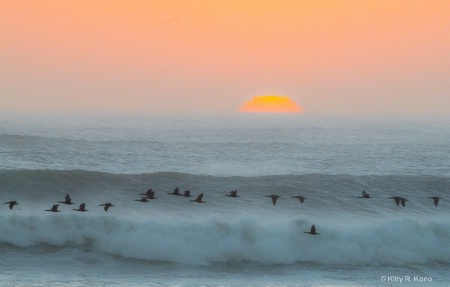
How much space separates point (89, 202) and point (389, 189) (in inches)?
569

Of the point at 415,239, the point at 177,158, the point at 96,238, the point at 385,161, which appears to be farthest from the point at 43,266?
the point at 385,161

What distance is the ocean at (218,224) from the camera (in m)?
21.1

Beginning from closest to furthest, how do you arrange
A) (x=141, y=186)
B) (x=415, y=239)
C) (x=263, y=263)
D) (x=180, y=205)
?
(x=263, y=263) → (x=415, y=239) → (x=180, y=205) → (x=141, y=186)

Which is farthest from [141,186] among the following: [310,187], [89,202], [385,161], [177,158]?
[385,161]

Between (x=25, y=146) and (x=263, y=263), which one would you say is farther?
(x=25, y=146)

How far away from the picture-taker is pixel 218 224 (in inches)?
961

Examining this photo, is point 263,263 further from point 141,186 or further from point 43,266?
point 141,186

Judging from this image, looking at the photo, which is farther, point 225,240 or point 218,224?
point 218,224

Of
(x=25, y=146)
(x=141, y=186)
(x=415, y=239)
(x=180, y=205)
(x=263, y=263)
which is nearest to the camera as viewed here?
(x=263, y=263)

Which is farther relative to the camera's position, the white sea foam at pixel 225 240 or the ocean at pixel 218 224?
the white sea foam at pixel 225 240

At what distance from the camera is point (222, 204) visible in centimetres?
2927

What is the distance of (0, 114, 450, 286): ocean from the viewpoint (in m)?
21.1

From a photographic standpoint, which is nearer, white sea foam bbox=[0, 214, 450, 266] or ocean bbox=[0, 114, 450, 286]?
ocean bbox=[0, 114, 450, 286]

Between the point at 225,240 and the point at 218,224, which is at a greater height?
the point at 218,224
